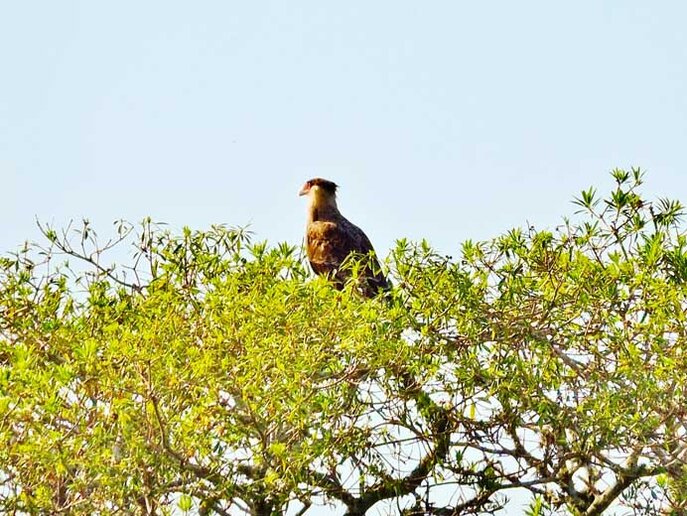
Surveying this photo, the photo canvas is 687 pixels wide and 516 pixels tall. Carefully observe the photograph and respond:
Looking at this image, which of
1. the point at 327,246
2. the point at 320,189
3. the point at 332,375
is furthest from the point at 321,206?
the point at 332,375

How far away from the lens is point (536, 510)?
251 inches

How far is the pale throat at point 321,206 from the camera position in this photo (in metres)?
12.7

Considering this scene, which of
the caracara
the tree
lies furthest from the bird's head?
the tree

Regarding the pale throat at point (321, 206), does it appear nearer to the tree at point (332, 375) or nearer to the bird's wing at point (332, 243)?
the bird's wing at point (332, 243)

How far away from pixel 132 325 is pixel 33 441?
1523 millimetres

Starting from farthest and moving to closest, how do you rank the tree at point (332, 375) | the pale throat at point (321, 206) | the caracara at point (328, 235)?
the pale throat at point (321, 206), the caracara at point (328, 235), the tree at point (332, 375)

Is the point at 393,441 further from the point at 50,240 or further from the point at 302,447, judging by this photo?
the point at 50,240

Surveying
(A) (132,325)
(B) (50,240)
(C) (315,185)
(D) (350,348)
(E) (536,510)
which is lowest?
(E) (536,510)

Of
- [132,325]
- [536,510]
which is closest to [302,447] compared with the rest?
[536,510]

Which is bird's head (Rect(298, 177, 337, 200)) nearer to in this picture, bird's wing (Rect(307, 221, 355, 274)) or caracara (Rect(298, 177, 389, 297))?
caracara (Rect(298, 177, 389, 297))

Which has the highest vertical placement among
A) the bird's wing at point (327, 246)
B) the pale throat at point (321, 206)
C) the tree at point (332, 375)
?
the pale throat at point (321, 206)

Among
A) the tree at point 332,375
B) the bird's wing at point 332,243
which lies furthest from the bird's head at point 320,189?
the tree at point 332,375

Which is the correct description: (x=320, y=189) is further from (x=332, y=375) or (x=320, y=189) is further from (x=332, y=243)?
(x=332, y=375)

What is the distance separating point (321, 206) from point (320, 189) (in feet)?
1.16
